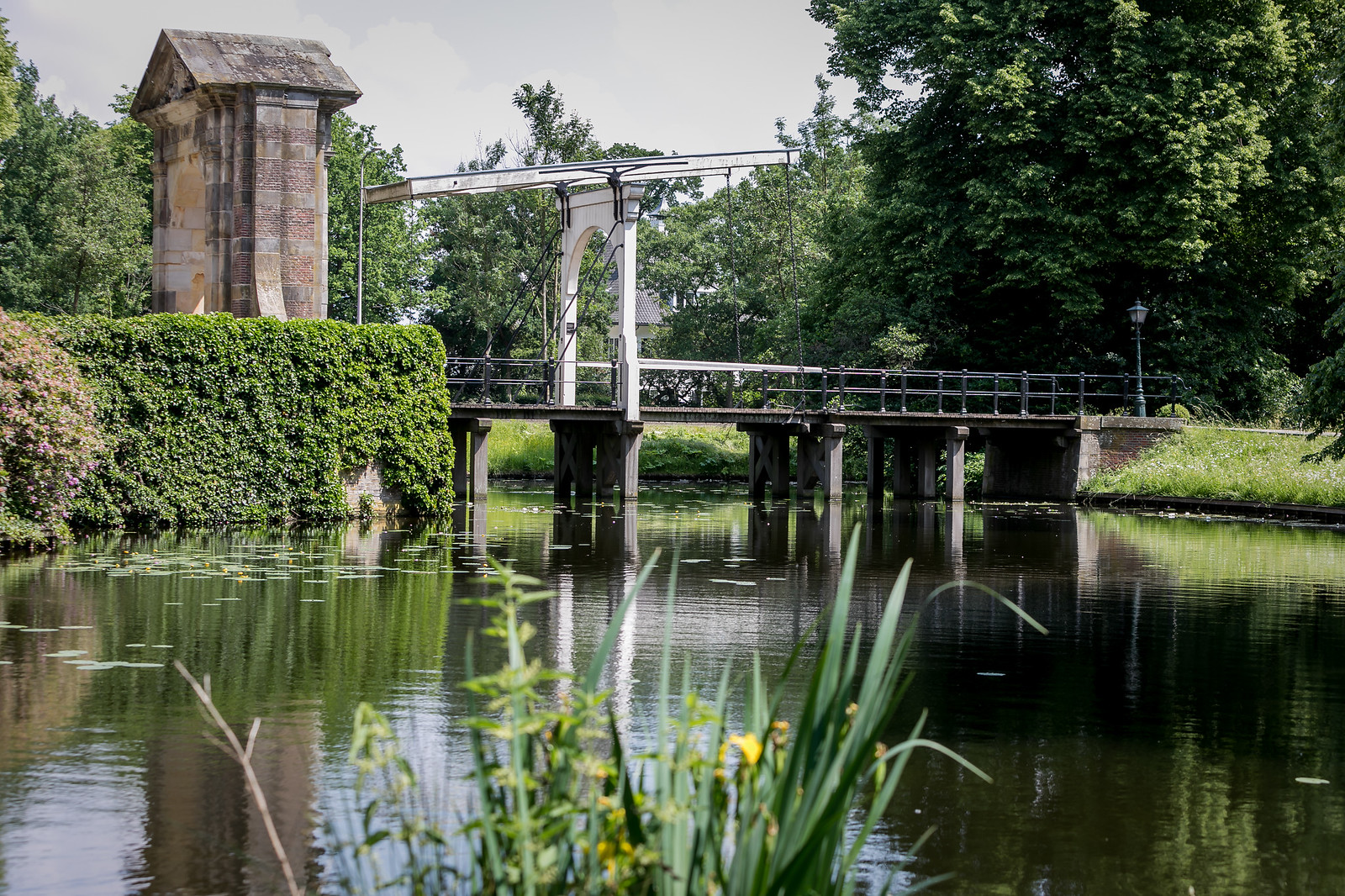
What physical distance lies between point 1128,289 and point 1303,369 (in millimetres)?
10140

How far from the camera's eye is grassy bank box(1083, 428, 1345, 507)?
80.9 feet

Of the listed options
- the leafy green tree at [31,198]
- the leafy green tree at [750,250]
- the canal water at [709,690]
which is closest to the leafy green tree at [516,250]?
the leafy green tree at [750,250]

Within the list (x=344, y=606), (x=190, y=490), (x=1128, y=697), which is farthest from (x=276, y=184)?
(x=1128, y=697)

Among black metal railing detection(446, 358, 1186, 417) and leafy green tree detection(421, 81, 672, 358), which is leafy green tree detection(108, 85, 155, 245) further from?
black metal railing detection(446, 358, 1186, 417)

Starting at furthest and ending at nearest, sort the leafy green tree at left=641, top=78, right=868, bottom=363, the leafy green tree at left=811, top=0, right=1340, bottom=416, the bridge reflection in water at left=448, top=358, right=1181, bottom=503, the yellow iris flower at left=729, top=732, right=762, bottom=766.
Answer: the leafy green tree at left=641, top=78, right=868, bottom=363, the leafy green tree at left=811, top=0, right=1340, bottom=416, the bridge reflection in water at left=448, top=358, right=1181, bottom=503, the yellow iris flower at left=729, top=732, right=762, bottom=766

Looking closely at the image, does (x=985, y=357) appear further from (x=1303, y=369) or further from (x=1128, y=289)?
(x=1303, y=369)

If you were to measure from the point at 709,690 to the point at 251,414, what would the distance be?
1295 centimetres

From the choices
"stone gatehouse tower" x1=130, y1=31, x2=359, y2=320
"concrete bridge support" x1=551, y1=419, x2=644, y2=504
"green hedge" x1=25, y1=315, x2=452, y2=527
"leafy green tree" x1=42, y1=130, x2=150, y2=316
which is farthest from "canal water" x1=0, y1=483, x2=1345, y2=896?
"leafy green tree" x1=42, y1=130, x2=150, y2=316

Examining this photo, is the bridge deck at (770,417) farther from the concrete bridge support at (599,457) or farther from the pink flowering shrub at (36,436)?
the pink flowering shrub at (36,436)

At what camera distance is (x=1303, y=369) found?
4050 cm

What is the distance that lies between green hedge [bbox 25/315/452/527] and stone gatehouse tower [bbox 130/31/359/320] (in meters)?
2.09

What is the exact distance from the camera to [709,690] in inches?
265

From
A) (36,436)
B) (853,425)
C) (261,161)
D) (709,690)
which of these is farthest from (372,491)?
(853,425)

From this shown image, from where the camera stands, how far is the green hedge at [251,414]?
1667 cm
